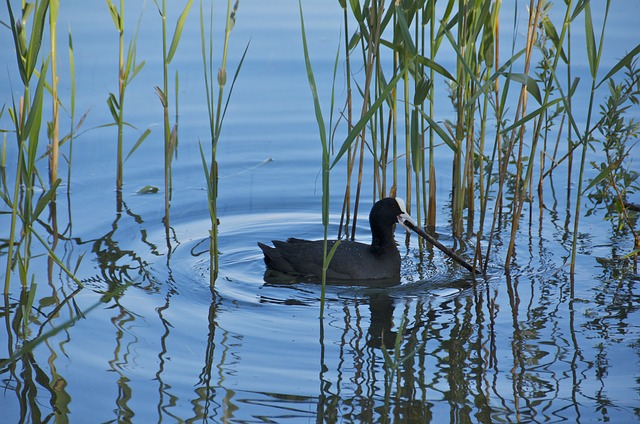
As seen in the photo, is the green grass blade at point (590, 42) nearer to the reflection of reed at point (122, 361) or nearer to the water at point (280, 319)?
the water at point (280, 319)

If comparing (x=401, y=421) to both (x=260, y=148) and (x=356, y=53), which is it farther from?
(x=356, y=53)

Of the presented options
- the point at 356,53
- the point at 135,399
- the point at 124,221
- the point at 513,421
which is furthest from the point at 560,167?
the point at 135,399

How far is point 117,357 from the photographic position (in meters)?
3.91

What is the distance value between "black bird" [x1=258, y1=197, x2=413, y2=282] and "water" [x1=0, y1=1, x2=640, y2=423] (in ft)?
0.51

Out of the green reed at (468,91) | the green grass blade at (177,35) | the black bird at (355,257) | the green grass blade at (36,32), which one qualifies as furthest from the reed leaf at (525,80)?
the green grass blade at (36,32)

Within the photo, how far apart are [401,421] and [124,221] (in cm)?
303

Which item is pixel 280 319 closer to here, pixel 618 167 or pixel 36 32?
pixel 36 32

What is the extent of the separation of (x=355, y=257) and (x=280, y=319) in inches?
37.2

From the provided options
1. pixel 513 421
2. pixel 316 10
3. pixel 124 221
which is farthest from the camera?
pixel 316 10

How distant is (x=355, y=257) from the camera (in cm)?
525

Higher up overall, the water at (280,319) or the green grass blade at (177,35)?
the green grass blade at (177,35)

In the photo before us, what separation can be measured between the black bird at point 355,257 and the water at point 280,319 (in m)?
0.15

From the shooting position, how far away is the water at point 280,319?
A: 355cm

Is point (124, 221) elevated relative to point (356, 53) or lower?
lower
